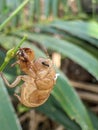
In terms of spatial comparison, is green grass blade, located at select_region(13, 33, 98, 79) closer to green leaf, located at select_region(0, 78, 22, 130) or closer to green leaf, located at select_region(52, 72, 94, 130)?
green leaf, located at select_region(52, 72, 94, 130)

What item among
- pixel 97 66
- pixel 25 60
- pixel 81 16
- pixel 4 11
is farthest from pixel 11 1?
pixel 25 60

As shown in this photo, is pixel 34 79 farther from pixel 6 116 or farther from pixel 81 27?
pixel 81 27

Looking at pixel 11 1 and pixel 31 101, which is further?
pixel 11 1

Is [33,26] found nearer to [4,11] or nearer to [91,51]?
[4,11]

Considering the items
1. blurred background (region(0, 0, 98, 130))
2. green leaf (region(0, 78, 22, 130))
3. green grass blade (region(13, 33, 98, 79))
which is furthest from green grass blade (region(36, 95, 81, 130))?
green leaf (region(0, 78, 22, 130))

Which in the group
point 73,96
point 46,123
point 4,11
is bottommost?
point 46,123
